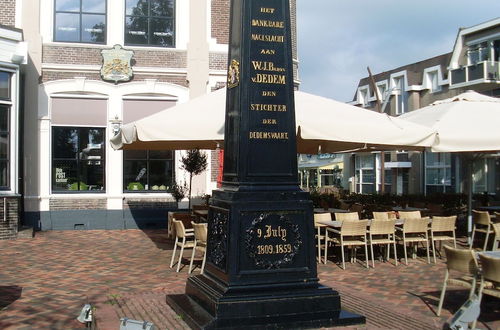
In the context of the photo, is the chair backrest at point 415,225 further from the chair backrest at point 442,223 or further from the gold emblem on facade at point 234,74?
the gold emblem on facade at point 234,74

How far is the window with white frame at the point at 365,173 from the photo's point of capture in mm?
43250

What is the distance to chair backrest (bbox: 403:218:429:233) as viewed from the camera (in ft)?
28.2

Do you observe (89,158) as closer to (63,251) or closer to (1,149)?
(1,149)

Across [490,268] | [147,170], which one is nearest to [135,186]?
[147,170]

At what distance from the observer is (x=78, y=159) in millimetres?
14547

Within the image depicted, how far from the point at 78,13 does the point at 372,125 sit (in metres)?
9.88

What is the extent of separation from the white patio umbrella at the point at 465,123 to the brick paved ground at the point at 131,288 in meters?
1.91

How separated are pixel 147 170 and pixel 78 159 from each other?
1825mm

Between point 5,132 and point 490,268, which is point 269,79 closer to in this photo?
point 490,268

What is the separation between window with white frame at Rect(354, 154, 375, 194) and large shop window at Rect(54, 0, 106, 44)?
3108 centimetres

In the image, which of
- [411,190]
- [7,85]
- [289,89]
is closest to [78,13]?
[7,85]

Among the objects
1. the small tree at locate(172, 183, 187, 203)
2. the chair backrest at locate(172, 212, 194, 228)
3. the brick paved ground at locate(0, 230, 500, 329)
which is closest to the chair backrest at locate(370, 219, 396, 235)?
the brick paved ground at locate(0, 230, 500, 329)

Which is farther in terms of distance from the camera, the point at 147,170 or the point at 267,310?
the point at 147,170

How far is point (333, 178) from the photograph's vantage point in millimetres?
54094
